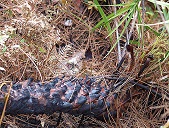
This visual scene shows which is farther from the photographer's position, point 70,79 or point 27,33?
point 27,33

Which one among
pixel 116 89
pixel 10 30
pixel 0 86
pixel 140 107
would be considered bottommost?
pixel 140 107

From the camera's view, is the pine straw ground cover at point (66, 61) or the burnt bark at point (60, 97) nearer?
the burnt bark at point (60, 97)

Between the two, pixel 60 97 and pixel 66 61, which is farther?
pixel 66 61

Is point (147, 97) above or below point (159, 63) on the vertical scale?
below

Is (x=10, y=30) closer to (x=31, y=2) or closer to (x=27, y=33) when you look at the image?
(x=27, y=33)

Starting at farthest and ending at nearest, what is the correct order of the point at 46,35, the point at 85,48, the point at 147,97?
the point at 85,48, the point at 46,35, the point at 147,97

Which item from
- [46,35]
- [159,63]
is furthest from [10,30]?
[159,63]

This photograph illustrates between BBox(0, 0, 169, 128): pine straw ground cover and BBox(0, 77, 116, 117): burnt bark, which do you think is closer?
BBox(0, 77, 116, 117): burnt bark

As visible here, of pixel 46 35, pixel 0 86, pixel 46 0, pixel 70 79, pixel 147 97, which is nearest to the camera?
pixel 0 86
